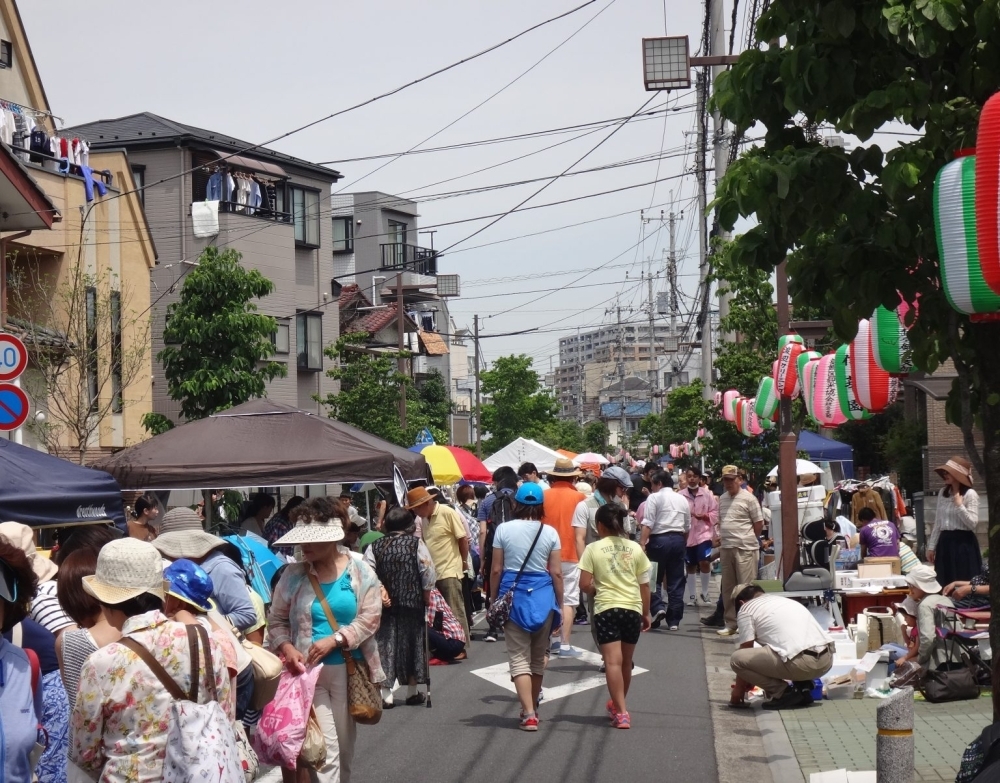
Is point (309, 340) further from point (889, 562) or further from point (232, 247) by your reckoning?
point (889, 562)

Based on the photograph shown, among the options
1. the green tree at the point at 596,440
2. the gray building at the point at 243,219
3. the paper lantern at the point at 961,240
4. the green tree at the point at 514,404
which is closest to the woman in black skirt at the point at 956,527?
the paper lantern at the point at 961,240

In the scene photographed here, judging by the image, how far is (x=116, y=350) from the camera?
1025 inches

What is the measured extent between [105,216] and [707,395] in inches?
664

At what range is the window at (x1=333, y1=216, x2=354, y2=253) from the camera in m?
59.3

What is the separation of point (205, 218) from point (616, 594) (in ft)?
91.2

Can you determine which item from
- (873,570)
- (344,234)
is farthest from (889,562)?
(344,234)

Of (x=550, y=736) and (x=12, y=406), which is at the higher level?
(x=12, y=406)

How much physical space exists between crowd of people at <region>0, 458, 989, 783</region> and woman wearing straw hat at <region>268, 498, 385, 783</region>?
0.04ft

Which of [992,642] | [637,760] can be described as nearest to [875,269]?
[992,642]

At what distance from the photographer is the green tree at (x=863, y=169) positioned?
17.7ft

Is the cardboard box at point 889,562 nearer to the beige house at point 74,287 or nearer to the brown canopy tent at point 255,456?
the brown canopy tent at point 255,456

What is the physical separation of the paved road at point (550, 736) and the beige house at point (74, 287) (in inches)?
427

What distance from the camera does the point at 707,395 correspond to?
34.5 meters

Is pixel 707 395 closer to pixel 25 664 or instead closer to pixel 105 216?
pixel 105 216
